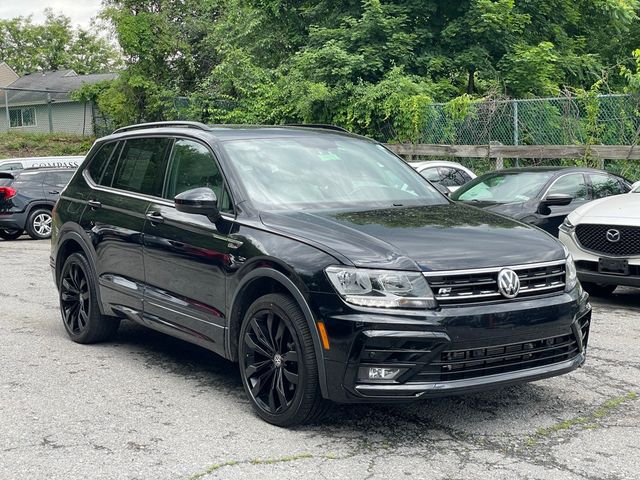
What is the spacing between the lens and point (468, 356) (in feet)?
15.1

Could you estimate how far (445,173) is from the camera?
600 inches

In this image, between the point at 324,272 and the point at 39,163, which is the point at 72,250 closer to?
the point at 324,272

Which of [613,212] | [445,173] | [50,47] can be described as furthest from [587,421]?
[50,47]

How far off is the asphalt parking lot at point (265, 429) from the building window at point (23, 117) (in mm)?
54854

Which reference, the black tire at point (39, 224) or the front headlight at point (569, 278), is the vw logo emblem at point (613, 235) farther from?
the black tire at point (39, 224)

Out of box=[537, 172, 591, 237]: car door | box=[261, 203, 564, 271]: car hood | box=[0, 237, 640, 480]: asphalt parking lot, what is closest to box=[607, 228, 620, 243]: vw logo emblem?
box=[0, 237, 640, 480]: asphalt parking lot

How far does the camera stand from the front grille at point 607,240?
8.66 m

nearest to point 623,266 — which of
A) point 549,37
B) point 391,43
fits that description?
point 391,43

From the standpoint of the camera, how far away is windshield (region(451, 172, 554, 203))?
11.6m

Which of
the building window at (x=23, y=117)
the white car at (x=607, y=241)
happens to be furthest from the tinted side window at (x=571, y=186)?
the building window at (x=23, y=117)

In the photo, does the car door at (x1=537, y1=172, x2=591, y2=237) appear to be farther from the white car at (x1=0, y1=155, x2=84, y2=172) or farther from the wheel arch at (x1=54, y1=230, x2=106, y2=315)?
the white car at (x1=0, y1=155, x2=84, y2=172)

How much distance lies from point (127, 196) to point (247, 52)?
20.4 m

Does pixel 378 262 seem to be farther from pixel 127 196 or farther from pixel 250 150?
pixel 127 196

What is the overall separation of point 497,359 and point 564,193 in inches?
290
